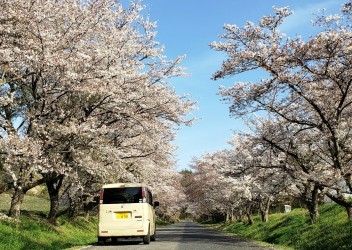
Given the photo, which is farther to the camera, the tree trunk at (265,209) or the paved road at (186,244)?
the tree trunk at (265,209)

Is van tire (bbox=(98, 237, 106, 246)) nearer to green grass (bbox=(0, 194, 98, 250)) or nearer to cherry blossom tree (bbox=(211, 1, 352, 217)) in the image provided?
green grass (bbox=(0, 194, 98, 250))

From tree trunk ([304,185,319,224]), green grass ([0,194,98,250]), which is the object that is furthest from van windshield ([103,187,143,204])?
tree trunk ([304,185,319,224])

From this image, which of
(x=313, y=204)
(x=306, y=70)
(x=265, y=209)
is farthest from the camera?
(x=265, y=209)

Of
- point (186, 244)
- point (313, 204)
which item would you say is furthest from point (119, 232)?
point (313, 204)

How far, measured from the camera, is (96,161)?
1861 centimetres

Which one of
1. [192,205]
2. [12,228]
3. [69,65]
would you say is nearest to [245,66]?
[69,65]

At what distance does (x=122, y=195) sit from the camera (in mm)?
17203

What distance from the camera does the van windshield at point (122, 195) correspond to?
56.1 ft

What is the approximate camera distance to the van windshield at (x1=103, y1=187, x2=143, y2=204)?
1711cm

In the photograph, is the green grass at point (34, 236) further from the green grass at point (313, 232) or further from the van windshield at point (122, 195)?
the green grass at point (313, 232)

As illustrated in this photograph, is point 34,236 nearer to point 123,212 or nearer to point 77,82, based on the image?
point 123,212

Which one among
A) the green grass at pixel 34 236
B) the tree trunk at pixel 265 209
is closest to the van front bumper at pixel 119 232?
the green grass at pixel 34 236

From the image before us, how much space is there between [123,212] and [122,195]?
737mm

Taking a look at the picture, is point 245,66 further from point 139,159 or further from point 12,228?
point 139,159
